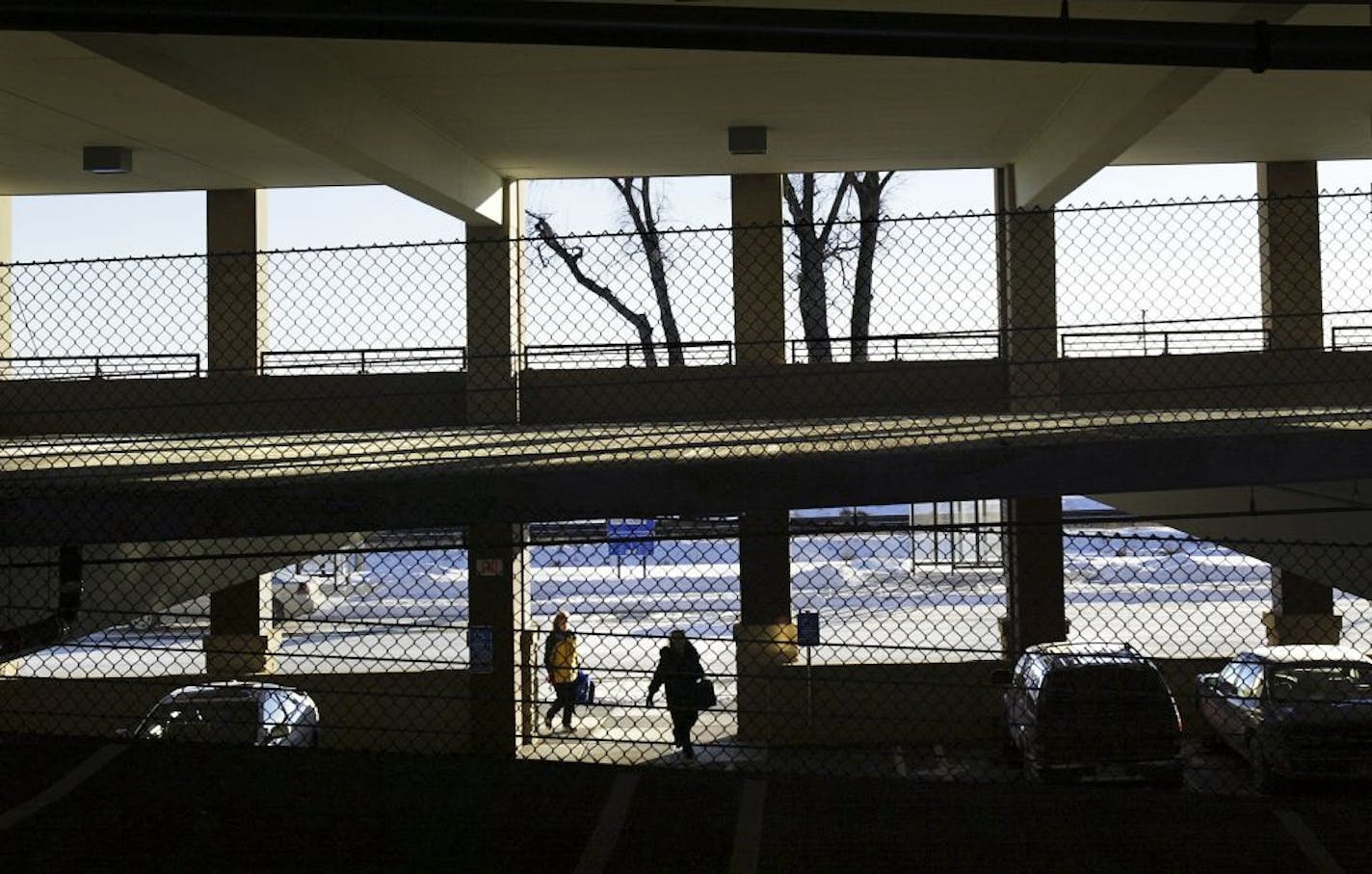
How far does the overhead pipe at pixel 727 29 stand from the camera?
459 cm

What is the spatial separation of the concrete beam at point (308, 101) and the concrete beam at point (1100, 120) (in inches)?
208

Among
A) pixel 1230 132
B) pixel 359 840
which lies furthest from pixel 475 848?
pixel 1230 132

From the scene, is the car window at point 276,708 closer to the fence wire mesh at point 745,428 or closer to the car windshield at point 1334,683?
the fence wire mesh at point 745,428

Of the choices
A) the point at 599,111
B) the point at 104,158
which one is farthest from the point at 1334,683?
the point at 104,158

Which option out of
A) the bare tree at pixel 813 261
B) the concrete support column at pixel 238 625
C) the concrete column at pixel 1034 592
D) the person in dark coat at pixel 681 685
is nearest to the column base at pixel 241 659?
the concrete support column at pixel 238 625

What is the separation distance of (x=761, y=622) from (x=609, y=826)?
9.51m

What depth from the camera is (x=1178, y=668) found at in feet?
47.4

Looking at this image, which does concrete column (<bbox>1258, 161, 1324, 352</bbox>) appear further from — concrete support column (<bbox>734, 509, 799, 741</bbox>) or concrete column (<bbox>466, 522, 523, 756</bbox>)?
concrete column (<bbox>466, 522, 523, 756</bbox>)

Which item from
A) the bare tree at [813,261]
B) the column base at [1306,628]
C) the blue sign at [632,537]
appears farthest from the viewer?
the bare tree at [813,261]

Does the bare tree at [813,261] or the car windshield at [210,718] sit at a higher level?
the bare tree at [813,261]

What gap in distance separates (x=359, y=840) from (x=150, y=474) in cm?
233

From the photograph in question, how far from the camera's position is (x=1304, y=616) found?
14.5 metres

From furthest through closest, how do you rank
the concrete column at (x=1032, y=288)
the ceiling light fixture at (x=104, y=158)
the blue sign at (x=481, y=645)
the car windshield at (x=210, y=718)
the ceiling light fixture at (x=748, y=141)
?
the concrete column at (x=1032, y=288) < the ceiling light fixture at (x=104, y=158) < the ceiling light fixture at (x=748, y=141) < the car windshield at (x=210, y=718) < the blue sign at (x=481, y=645)

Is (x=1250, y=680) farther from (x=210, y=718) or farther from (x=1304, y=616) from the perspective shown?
(x=210, y=718)
